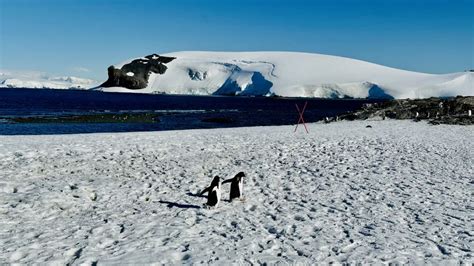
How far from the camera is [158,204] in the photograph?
402 inches

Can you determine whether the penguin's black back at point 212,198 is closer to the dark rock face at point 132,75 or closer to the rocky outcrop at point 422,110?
the rocky outcrop at point 422,110

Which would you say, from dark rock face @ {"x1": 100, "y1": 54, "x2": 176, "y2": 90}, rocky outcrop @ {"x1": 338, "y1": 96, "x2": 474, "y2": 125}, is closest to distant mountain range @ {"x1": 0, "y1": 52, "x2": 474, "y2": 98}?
dark rock face @ {"x1": 100, "y1": 54, "x2": 176, "y2": 90}

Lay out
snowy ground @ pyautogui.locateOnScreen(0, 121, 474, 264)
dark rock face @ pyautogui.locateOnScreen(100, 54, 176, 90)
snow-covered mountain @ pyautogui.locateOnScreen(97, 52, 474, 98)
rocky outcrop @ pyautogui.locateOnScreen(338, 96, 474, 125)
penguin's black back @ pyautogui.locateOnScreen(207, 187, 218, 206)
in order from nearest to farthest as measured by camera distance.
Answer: snowy ground @ pyautogui.locateOnScreen(0, 121, 474, 264) → penguin's black back @ pyautogui.locateOnScreen(207, 187, 218, 206) → rocky outcrop @ pyautogui.locateOnScreen(338, 96, 474, 125) → snow-covered mountain @ pyautogui.locateOnScreen(97, 52, 474, 98) → dark rock face @ pyautogui.locateOnScreen(100, 54, 176, 90)

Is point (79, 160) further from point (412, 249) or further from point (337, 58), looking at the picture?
point (337, 58)

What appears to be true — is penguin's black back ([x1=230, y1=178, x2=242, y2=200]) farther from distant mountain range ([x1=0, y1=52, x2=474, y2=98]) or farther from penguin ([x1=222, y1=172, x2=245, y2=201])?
distant mountain range ([x1=0, y1=52, x2=474, y2=98])

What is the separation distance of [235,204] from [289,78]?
15096 centimetres

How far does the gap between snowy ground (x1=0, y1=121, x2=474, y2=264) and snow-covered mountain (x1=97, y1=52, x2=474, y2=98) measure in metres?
135

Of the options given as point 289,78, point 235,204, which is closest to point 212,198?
point 235,204

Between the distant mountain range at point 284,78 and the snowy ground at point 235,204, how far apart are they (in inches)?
5298

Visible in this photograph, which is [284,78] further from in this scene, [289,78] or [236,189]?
[236,189]

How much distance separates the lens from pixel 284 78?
159 meters

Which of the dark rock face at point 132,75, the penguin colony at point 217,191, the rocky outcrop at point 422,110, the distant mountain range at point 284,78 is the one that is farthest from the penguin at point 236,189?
the dark rock face at point 132,75

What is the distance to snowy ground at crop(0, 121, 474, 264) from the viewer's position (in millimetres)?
7156

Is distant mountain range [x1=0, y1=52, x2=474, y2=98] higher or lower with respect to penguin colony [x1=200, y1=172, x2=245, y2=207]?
higher
